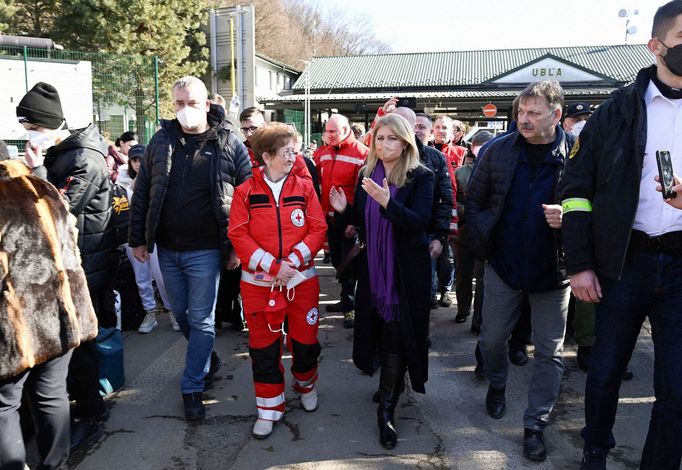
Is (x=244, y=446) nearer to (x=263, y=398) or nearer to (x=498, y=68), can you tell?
(x=263, y=398)

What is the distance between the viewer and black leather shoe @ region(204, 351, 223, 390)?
12.8 feet

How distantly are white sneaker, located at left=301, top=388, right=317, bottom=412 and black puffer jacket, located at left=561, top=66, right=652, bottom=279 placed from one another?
1846mm

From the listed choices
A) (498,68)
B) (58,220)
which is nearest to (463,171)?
(58,220)

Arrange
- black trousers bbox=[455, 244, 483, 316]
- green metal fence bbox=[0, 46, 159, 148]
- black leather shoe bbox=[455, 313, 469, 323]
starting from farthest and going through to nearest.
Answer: green metal fence bbox=[0, 46, 159, 148], black leather shoe bbox=[455, 313, 469, 323], black trousers bbox=[455, 244, 483, 316]

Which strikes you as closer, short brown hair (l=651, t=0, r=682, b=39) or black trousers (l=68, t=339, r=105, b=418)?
short brown hair (l=651, t=0, r=682, b=39)

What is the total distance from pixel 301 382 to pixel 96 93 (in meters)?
12.9

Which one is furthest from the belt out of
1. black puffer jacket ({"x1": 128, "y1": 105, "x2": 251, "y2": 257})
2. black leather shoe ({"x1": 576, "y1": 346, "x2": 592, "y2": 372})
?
black puffer jacket ({"x1": 128, "y1": 105, "x2": 251, "y2": 257})

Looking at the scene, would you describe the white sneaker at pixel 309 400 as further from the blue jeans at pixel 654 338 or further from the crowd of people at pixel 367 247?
the blue jeans at pixel 654 338

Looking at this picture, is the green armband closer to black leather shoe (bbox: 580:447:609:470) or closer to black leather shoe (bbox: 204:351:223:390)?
black leather shoe (bbox: 580:447:609:470)

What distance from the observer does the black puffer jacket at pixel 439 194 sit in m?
3.64

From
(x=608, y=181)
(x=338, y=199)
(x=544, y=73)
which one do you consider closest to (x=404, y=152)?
(x=338, y=199)

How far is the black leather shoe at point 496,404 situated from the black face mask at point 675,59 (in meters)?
2.15

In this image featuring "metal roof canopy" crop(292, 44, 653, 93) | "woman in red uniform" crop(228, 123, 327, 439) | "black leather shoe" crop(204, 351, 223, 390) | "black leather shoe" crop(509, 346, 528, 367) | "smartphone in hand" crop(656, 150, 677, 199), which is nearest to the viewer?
"smartphone in hand" crop(656, 150, 677, 199)

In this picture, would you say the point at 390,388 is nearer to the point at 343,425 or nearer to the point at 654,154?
the point at 343,425
